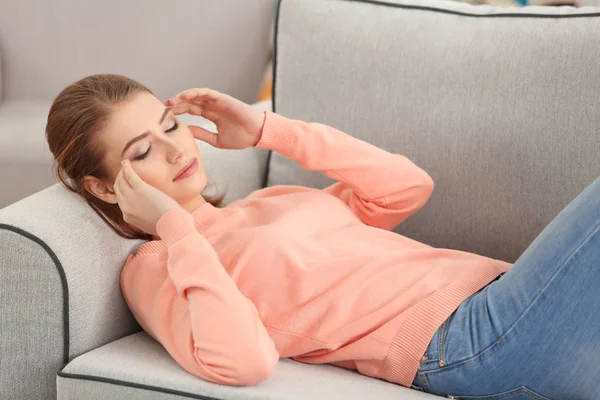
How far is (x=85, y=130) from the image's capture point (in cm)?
136

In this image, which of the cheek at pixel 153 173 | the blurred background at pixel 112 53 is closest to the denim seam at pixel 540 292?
the cheek at pixel 153 173

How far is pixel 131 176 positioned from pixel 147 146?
0.07 m

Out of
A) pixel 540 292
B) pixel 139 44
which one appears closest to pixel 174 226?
pixel 540 292

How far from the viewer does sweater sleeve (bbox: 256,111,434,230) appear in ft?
5.23

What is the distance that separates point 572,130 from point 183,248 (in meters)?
0.81

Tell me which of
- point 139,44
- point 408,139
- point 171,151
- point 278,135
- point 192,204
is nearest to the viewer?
point 171,151

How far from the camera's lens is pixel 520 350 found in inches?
47.2

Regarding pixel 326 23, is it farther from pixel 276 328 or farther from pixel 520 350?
pixel 520 350

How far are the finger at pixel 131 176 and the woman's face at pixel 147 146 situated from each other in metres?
0.04

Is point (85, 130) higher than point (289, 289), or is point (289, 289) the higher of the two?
point (85, 130)

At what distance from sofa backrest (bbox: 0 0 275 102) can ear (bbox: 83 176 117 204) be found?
1.13 m

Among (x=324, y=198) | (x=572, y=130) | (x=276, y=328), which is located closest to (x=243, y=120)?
(x=324, y=198)

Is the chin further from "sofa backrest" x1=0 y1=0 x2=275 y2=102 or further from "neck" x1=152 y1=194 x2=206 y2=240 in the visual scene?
"sofa backrest" x1=0 y1=0 x2=275 y2=102

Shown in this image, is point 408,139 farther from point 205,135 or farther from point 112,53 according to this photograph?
point 112,53
